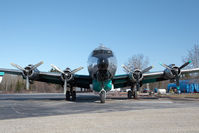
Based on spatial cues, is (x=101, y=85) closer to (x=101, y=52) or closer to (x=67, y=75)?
(x=101, y=52)

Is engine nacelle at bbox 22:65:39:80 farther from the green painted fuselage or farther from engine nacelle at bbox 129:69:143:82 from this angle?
engine nacelle at bbox 129:69:143:82

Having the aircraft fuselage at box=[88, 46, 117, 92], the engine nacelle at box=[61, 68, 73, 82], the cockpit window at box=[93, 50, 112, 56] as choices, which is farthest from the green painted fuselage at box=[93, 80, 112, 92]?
the engine nacelle at box=[61, 68, 73, 82]

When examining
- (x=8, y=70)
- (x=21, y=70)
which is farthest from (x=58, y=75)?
(x=8, y=70)

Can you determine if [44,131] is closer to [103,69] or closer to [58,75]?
[103,69]

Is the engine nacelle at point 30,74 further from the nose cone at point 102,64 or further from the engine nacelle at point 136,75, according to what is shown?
the engine nacelle at point 136,75

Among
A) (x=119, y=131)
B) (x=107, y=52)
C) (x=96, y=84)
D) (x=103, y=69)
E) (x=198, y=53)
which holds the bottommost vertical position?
(x=119, y=131)

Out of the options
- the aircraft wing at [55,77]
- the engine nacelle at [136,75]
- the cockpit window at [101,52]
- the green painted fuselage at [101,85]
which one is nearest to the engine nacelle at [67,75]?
the aircraft wing at [55,77]

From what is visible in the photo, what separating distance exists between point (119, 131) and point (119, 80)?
17.8 metres

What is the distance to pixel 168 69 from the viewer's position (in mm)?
22344

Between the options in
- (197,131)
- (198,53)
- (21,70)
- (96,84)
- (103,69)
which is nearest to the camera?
(197,131)

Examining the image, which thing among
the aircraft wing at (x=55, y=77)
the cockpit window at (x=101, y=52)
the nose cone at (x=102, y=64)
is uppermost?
the cockpit window at (x=101, y=52)

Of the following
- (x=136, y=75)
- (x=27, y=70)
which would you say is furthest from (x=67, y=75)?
(x=136, y=75)

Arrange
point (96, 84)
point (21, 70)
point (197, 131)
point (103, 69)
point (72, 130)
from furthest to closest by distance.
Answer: point (21, 70), point (96, 84), point (103, 69), point (72, 130), point (197, 131)

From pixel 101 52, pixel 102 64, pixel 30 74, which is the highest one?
pixel 101 52
